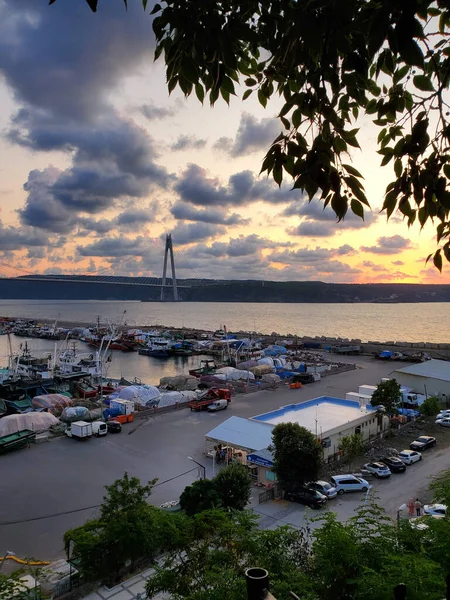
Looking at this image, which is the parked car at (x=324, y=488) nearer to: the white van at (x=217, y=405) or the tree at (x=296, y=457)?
A: the tree at (x=296, y=457)

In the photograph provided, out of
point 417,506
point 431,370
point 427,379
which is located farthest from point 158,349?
point 417,506

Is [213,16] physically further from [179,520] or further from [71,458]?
[71,458]

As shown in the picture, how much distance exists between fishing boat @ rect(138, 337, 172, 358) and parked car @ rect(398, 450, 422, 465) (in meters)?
26.5

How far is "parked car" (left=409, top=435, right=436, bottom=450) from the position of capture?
11492mm

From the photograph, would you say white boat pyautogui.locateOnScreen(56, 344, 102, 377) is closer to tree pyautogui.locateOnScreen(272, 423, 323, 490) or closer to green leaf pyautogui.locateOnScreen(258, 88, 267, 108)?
tree pyautogui.locateOnScreen(272, 423, 323, 490)

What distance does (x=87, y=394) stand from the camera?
20844 mm

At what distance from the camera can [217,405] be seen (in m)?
15.8

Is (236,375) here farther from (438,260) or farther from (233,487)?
(438,260)

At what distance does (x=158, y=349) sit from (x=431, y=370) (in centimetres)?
2266

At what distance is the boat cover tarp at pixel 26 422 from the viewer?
12.7m

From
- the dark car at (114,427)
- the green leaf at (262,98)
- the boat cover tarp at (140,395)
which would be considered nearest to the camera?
the green leaf at (262,98)

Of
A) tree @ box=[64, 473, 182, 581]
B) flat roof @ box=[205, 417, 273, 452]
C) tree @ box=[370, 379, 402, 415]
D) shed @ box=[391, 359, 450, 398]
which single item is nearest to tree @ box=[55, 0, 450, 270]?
tree @ box=[64, 473, 182, 581]

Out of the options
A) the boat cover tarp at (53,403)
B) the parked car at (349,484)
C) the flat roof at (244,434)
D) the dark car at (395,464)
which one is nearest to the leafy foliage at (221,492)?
the parked car at (349,484)

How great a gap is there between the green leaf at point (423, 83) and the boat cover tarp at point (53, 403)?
16924 mm
